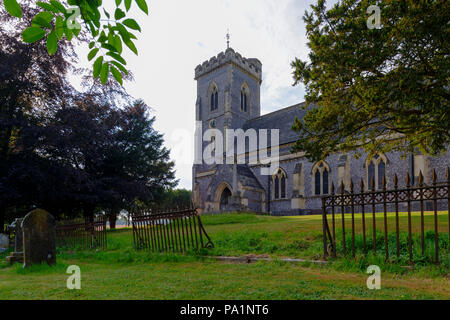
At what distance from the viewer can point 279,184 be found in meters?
26.0

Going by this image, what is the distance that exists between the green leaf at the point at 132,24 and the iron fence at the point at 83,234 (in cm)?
973

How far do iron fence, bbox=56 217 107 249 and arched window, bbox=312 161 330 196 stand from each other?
1691 centimetres

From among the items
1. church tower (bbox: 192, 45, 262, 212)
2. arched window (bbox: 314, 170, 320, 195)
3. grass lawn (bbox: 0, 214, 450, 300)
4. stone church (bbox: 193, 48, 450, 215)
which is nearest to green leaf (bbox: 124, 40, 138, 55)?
grass lawn (bbox: 0, 214, 450, 300)

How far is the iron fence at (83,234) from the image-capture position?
11109mm

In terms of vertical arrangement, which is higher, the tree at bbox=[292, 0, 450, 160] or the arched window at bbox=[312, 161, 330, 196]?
the tree at bbox=[292, 0, 450, 160]

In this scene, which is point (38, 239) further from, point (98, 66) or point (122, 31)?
point (122, 31)

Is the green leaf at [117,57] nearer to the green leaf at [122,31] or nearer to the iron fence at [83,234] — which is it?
the green leaf at [122,31]

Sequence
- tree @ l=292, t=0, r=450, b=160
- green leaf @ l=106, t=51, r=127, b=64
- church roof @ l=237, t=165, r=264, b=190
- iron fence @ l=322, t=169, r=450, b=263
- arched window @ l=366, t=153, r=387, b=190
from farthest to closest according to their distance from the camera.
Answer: church roof @ l=237, t=165, r=264, b=190
arched window @ l=366, t=153, r=387, b=190
tree @ l=292, t=0, r=450, b=160
iron fence @ l=322, t=169, r=450, b=263
green leaf @ l=106, t=51, r=127, b=64

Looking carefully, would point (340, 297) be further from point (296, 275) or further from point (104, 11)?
point (104, 11)

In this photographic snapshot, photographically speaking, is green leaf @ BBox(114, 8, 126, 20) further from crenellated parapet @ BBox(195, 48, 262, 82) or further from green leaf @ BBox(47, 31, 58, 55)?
crenellated parapet @ BBox(195, 48, 262, 82)

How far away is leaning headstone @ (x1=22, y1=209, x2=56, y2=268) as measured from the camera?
7.09 metres

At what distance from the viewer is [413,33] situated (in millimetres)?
6215

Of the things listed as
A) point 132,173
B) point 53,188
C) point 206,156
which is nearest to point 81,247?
point 53,188

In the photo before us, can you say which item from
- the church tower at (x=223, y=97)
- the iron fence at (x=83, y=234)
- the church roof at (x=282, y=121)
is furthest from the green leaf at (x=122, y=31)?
the church tower at (x=223, y=97)
